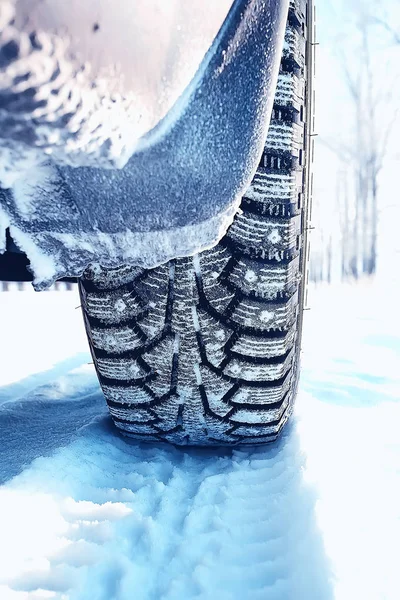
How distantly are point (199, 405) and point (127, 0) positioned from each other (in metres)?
0.68

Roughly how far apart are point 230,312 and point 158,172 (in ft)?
1.35

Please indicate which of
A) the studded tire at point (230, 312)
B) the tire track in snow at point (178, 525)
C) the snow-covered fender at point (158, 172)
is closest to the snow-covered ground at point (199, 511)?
the tire track in snow at point (178, 525)

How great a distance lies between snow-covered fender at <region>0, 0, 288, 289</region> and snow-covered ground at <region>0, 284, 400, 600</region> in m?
0.37

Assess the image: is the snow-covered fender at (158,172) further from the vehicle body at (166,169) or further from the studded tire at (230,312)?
the studded tire at (230,312)

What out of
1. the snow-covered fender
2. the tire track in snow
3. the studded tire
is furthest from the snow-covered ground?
the snow-covered fender

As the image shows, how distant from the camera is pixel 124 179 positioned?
1.27ft

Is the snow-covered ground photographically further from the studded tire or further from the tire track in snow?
the studded tire

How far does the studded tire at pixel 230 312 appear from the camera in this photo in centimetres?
71

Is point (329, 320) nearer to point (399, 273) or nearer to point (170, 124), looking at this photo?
point (170, 124)

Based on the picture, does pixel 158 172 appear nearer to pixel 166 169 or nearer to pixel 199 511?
pixel 166 169

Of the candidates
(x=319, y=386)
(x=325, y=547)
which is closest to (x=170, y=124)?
(x=325, y=547)

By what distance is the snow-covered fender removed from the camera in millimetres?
354

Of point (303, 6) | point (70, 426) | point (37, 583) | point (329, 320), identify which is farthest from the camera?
point (329, 320)

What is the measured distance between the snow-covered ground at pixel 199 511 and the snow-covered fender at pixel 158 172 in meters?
0.37
